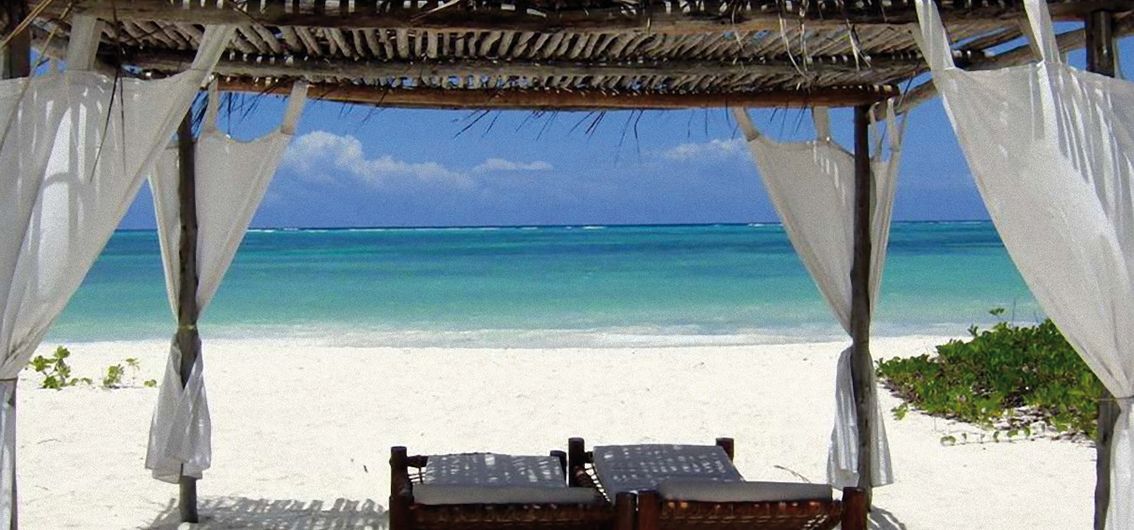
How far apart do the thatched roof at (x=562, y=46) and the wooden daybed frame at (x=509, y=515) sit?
1.22 metres

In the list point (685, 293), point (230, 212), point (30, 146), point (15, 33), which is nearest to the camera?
point (15, 33)

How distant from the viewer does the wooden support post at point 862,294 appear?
395 cm

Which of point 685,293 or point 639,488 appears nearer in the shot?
point 639,488

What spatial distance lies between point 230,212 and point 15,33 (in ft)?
4.64

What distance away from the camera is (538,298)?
18500 millimetres

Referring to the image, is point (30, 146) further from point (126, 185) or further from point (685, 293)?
point (685, 293)

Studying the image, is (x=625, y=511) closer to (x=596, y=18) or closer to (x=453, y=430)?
(x=596, y=18)

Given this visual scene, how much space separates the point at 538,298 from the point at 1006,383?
12570mm

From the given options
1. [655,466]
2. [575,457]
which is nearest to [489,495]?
[655,466]

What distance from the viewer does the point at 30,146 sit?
249 centimetres

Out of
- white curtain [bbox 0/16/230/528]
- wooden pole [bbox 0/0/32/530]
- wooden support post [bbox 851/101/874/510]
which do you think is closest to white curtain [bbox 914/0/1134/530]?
wooden support post [bbox 851/101/874/510]

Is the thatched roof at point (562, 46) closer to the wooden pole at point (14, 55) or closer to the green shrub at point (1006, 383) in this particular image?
the wooden pole at point (14, 55)

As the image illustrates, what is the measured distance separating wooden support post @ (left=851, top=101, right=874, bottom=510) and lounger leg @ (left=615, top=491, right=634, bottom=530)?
54.6 inches

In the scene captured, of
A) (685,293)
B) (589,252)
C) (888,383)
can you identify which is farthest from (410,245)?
(888,383)
